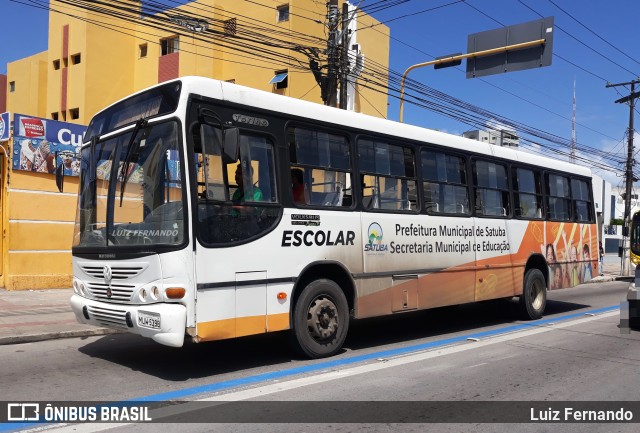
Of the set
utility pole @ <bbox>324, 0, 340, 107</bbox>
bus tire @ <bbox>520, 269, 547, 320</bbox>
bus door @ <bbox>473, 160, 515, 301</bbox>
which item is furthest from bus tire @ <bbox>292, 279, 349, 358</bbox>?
utility pole @ <bbox>324, 0, 340, 107</bbox>

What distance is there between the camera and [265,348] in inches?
325

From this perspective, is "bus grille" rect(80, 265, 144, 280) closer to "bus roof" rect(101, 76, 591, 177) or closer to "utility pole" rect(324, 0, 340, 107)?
"bus roof" rect(101, 76, 591, 177)

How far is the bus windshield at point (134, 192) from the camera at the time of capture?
20.5ft

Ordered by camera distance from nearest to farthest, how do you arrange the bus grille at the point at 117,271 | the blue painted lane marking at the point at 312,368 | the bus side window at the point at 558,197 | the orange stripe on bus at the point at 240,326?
1. the blue painted lane marking at the point at 312,368
2. the orange stripe on bus at the point at 240,326
3. the bus grille at the point at 117,271
4. the bus side window at the point at 558,197

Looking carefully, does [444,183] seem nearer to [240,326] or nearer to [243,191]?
[243,191]

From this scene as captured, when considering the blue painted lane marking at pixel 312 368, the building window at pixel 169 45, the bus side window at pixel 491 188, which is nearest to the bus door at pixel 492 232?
the bus side window at pixel 491 188

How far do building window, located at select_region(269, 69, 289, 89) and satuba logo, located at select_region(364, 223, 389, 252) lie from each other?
706 inches

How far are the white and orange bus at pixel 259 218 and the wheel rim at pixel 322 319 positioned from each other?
0.02 m

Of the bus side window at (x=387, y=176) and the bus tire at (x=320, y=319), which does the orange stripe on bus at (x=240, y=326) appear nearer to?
the bus tire at (x=320, y=319)

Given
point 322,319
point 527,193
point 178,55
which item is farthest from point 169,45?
point 322,319

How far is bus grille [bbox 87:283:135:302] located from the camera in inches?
253

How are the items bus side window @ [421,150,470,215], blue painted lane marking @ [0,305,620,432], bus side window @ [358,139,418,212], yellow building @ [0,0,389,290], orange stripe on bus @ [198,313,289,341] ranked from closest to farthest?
blue painted lane marking @ [0,305,620,432]
orange stripe on bus @ [198,313,289,341]
bus side window @ [358,139,418,212]
bus side window @ [421,150,470,215]
yellow building @ [0,0,389,290]

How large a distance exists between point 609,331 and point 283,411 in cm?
757

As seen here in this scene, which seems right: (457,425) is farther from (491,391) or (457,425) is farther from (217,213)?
(217,213)
